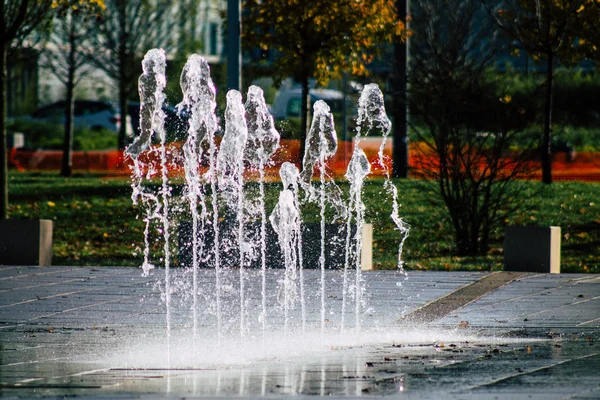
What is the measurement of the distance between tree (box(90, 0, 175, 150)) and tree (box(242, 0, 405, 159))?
7263mm

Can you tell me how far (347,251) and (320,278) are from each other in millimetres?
1036

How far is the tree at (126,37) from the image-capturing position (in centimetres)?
2906

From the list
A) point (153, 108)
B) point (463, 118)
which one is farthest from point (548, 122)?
point (153, 108)

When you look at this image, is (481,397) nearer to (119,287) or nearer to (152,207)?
(119,287)

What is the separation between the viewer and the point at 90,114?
4044 cm

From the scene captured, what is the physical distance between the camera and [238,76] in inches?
554

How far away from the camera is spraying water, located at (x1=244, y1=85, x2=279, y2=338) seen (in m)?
12.3

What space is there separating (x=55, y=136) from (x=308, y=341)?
29.5 m

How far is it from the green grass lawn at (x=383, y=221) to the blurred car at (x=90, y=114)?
699 inches

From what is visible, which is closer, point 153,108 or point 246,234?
point 153,108

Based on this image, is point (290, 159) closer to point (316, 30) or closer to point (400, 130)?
point (400, 130)

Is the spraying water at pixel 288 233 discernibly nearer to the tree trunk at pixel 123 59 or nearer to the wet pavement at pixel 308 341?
the wet pavement at pixel 308 341

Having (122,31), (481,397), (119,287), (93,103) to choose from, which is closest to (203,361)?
(481,397)

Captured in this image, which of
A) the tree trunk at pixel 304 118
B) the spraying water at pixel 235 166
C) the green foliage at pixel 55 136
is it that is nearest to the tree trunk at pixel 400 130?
the tree trunk at pixel 304 118
